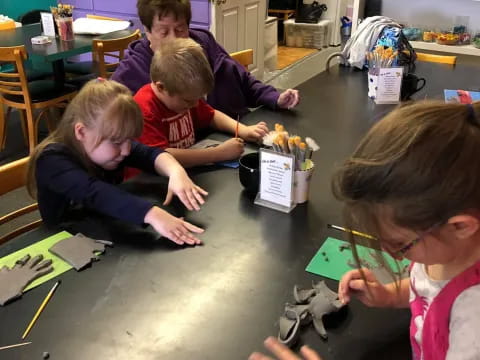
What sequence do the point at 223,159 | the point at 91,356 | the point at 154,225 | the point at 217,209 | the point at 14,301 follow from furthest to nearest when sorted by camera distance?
1. the point at 223,159
2. the point at 217,209
3. the point at 154,225
4. the point at 14,301
5. the point at 91,356

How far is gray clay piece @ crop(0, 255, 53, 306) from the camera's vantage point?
3.13 ft

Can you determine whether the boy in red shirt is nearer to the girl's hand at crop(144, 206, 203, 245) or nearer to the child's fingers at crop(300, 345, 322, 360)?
the girl's hand at crop(144, 206, 203, 245)

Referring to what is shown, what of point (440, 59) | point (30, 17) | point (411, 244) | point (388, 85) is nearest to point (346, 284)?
point (411, 244)

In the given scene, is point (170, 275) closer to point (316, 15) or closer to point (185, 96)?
point (185, 96)

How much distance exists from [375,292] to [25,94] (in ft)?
9.35

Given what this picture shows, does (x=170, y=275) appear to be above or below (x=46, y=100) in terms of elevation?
above

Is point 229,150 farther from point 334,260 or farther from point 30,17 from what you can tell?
point 30,17

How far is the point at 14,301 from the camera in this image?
95 centimetres

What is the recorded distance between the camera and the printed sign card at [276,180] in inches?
47.9

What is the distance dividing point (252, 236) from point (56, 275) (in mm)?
426

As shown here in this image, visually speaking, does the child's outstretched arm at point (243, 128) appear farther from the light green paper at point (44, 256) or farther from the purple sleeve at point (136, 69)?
the light green paper at point (44, 256)

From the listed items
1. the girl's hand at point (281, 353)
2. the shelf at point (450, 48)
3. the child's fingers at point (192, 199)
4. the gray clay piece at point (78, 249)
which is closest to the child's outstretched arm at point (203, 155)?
the child's fingers at point (192, 199)

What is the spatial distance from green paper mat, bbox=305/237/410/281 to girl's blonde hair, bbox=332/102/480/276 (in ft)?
1.07

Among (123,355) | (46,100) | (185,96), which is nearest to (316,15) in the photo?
(46,100)
